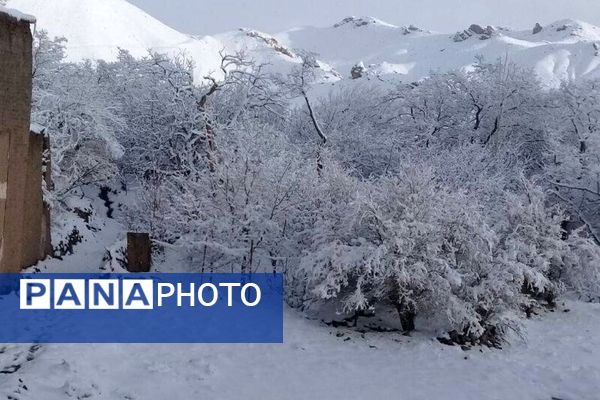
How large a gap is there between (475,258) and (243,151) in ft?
22.7

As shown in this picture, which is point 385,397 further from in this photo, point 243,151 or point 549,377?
point 243,151

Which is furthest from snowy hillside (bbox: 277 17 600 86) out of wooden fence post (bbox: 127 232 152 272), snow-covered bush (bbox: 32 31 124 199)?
wooden fence post (bbox: 127 232 152 272)

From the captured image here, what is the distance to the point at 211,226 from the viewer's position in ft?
44.7

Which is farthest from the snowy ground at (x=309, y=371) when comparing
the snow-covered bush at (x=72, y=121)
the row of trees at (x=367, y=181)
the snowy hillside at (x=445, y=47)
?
the snowy hillside at (x=445, y=47)

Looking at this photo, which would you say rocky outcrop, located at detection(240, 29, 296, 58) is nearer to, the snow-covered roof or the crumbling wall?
the snow-covered roof

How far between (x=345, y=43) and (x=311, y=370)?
18384cm

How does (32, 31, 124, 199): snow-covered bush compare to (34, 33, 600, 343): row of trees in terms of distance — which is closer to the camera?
(34, 33, 600, 343): row of trees

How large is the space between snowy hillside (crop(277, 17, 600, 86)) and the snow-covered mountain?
197mm

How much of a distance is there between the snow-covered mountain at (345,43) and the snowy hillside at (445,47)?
20cm

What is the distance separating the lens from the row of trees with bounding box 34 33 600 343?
11.7 meters

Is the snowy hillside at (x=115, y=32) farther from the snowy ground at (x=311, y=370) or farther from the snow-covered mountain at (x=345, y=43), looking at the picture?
the snowy ground at (x=311, y=370)

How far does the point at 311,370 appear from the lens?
9305mm

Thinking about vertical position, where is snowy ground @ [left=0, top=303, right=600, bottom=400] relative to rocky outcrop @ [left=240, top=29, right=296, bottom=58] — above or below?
below

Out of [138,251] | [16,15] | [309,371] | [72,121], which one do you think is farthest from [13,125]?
[72,121]
